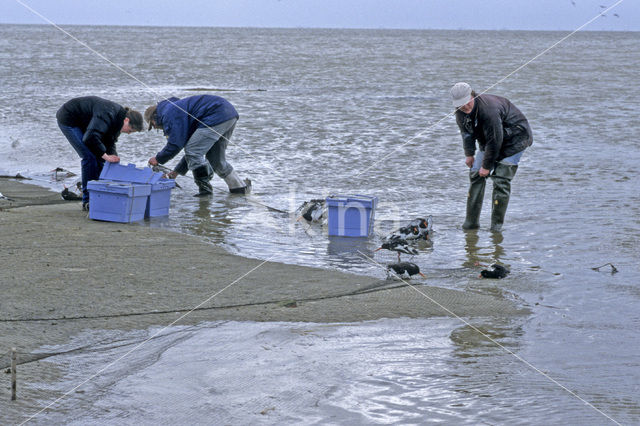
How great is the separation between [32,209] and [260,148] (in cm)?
546

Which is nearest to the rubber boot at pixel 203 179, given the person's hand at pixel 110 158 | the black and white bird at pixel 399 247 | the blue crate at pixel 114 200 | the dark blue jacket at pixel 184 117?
the dark blue jacket at pixel 184 117

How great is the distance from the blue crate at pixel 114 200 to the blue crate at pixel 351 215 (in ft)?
6.07

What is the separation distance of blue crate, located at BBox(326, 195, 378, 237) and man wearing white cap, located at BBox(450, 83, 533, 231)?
1.04 metres

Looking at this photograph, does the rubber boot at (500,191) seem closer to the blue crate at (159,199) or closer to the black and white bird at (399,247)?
the black and white bird at (399,247)

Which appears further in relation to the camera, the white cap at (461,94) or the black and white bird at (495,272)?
the white cap at (461,94)

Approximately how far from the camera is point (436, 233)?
802 centimetres

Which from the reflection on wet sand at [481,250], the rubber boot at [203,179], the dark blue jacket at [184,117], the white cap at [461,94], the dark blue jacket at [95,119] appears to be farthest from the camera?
the rubber boot at [203,179]

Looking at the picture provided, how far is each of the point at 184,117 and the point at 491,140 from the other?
3.21 m

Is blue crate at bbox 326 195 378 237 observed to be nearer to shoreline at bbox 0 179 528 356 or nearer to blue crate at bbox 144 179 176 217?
A: shoreline at bbox 0 179 528 356

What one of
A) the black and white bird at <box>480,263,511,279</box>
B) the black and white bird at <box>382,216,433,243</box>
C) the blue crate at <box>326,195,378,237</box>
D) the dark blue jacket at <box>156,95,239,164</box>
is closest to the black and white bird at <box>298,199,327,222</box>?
the blue crate at <box>326,195,378,237</box>

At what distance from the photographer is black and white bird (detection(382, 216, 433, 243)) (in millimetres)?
7557

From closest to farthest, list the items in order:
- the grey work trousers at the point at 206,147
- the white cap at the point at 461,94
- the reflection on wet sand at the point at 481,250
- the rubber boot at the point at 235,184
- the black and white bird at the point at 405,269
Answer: the black and white bird at the point at 405,269, the reflection on wet sand at the point at 481,250, the white cap at the point at 461,94, the grey work trousers at the point at 206,147, the rubber boot at the point at 235,184

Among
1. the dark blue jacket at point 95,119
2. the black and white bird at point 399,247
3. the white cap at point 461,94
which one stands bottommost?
the black and white bird at point 399,247

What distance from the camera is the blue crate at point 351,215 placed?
759cm
